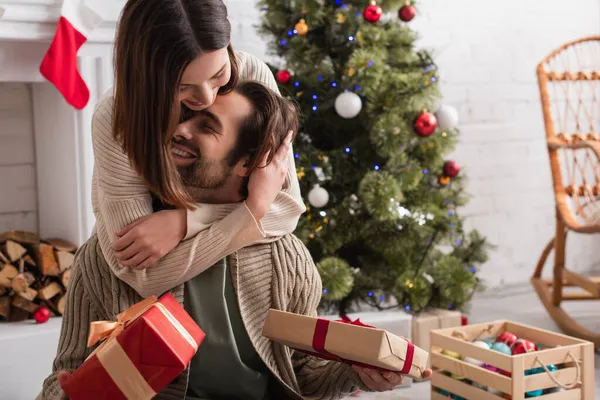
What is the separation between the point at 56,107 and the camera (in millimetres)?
2471

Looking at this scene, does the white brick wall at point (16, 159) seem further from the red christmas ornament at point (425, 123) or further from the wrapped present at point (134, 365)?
the wrapped present at point (134, 365)

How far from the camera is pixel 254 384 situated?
4.05 feet

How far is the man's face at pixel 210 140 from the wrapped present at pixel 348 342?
0.24 meters

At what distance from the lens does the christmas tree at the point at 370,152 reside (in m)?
2.45

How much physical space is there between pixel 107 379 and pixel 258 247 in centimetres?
36

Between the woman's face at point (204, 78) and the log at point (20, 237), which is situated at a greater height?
the woman's face at point (204, 78)

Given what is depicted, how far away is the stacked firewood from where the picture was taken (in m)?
2.35

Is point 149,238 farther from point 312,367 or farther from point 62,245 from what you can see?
point 62,245

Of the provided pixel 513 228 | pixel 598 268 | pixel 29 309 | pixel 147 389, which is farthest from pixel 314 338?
pixel 598 268

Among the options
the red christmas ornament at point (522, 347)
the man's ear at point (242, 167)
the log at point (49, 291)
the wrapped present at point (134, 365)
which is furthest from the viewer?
the log at point (49, 291)

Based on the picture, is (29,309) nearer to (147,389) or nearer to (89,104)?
(89,104)

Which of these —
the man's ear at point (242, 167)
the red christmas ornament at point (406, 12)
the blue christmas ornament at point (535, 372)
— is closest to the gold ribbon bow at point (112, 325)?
the man's ear at point (242, 167)

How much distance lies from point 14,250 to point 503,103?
2.31 metres

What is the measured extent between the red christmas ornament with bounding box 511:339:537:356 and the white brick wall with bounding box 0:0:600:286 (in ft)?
4.66
